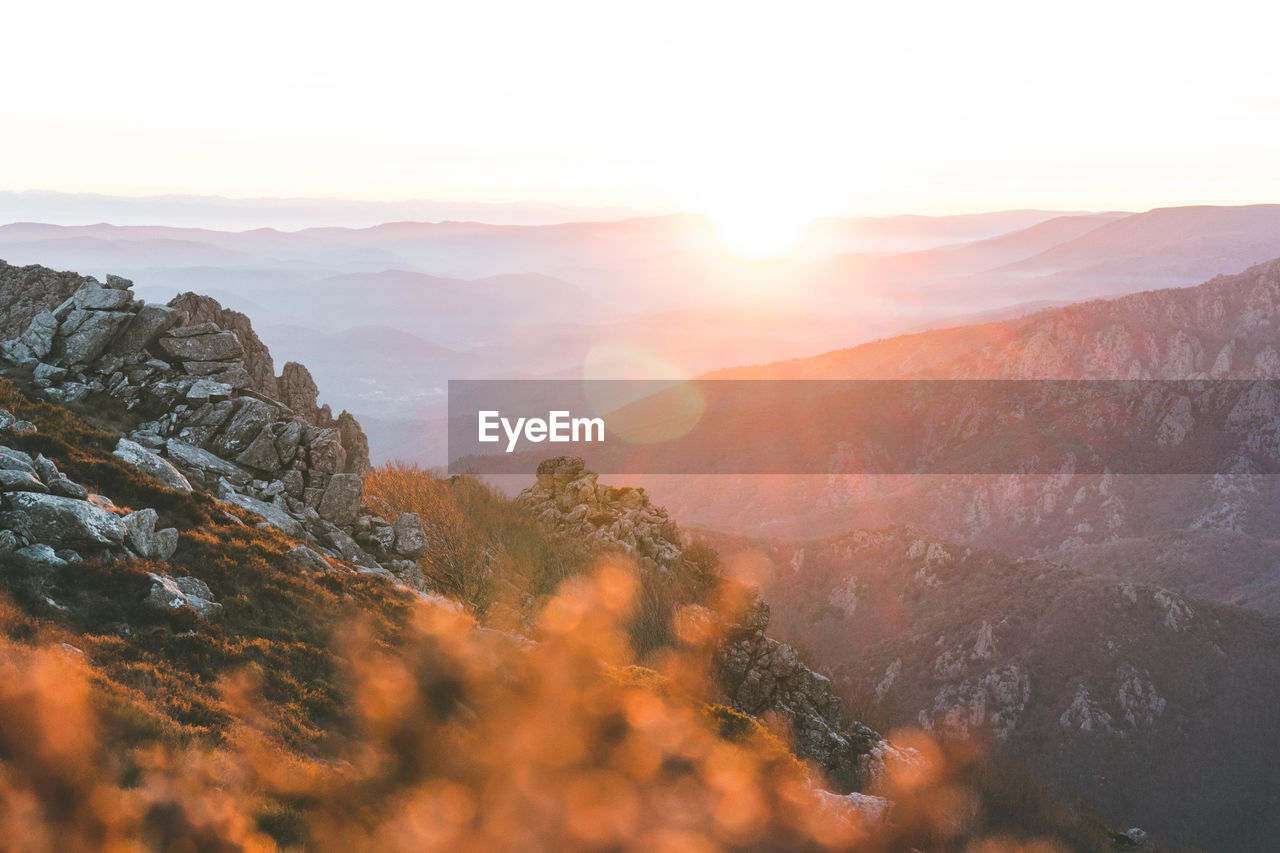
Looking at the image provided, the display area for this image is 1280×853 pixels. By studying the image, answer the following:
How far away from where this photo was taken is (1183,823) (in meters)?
40.8

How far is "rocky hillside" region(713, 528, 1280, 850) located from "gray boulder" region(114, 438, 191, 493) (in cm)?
2962

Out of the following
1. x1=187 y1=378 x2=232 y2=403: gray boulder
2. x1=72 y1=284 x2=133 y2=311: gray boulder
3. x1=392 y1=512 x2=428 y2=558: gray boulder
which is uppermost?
x1=72 y1=284 x2=133 y2=311: gray boulder

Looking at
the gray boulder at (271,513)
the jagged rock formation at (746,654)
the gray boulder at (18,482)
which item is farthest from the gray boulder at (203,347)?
the jagged rock formation at (746,654)

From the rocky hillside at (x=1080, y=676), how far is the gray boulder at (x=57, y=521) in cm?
3107

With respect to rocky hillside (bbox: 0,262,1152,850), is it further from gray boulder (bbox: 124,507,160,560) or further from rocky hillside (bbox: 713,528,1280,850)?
rocky hillside (bbox: 713,528,1280,850)

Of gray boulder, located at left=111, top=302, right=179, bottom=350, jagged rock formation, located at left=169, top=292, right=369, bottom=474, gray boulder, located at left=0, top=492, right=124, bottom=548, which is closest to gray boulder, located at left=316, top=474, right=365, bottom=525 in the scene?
jagged rock formation, located at left=169, top=292, right=369, bottom=474

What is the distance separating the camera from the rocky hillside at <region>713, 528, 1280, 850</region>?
42.5 metres

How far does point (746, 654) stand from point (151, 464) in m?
22.2

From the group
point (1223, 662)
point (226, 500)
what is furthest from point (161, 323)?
point (1223, 662)

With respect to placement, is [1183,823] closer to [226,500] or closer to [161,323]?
[226,500]

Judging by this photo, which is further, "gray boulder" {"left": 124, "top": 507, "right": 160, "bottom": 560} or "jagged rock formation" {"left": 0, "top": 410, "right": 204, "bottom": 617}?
"gray boulder" {"left": 124, "top": 507, "right": 160, "bottom": 560}

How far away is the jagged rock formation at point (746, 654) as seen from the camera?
27.3 meters

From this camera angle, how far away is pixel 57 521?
50.7ft

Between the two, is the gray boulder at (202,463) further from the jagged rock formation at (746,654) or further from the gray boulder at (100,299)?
the jagged rock formation at (746,654)
